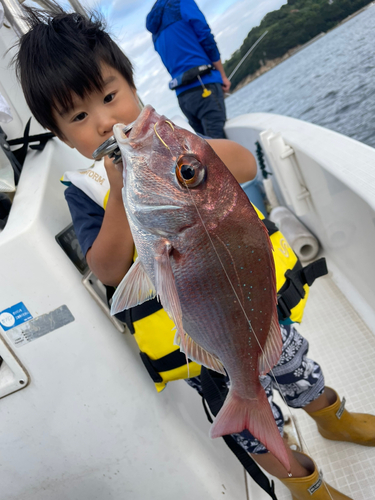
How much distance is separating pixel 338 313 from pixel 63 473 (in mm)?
2034

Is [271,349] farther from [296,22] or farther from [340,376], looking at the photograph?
[296,22]

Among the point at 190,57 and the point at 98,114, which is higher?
the point at 190,57

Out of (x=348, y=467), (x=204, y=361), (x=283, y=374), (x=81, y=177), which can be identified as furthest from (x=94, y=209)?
(x=348, y=467)

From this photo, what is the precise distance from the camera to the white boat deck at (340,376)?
178 cm

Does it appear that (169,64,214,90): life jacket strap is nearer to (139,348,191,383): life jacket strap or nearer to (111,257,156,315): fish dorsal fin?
(139,348,191,383): life jacket strap

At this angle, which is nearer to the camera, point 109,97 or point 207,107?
point 109,97

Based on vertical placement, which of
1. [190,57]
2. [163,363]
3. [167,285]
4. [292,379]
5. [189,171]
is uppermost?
[190,57]

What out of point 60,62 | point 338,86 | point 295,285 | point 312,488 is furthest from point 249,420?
point 338,86

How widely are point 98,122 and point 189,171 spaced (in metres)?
0.59

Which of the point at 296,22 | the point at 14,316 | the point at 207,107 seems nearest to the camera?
the point at 14,316

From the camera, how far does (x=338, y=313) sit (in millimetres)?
2650

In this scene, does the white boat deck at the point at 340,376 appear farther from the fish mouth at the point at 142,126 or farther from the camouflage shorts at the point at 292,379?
the fish mouth at the point at 142,126

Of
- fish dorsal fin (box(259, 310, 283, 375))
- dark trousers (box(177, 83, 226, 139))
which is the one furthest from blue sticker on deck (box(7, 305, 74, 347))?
dark trousers (box(177, 83, 226, 139))

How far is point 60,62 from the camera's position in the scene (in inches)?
50.8
